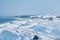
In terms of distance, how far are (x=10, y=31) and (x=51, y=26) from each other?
242 cm

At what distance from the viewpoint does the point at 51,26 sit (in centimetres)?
748

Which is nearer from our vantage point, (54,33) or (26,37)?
(26,37)

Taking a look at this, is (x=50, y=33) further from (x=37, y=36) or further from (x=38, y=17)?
(x=38, y=17)

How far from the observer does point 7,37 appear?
5.28m

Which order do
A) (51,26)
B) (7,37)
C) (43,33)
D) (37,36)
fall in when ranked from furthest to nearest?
(51,26) → (43,33) → (37,36) → (7,37)

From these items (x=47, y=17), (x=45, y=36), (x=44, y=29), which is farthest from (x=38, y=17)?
(x=45, y=36)

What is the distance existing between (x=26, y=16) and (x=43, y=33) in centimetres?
328

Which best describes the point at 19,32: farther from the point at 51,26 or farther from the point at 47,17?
the point at 47,17

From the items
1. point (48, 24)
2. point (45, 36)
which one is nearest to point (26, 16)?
point (48, 24)

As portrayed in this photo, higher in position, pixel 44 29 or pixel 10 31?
pixel 10 31

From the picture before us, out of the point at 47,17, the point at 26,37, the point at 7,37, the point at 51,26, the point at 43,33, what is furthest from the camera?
the point at 47,17

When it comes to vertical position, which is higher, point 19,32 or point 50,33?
point 19,32

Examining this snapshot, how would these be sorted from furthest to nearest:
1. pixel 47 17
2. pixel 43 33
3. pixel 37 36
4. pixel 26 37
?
pixel 47 17 < pixel 43 33 < pixel 37 36 < pixel 26 37

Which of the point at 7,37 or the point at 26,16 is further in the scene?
the point at 26,16
